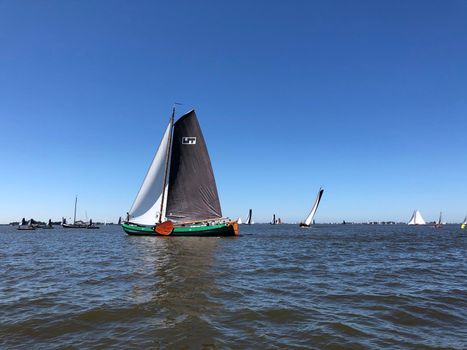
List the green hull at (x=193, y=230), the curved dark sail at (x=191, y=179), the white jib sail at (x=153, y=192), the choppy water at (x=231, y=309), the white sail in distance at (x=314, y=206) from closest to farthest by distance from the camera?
1. the choppy water at (x=231, y=309)
2. the green hull at (x=193, y=230)
3. the curved dark sail at (x=191, y=179)
4. the white jib sail at (x=153, y=192)
5. the white sail in distance at (x=314, y=206)

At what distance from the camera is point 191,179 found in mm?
53000

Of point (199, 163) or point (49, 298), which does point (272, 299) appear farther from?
point (199, 163)

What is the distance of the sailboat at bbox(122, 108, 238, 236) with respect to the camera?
52938 mm

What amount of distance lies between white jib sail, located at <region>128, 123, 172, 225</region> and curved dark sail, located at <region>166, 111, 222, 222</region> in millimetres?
1926

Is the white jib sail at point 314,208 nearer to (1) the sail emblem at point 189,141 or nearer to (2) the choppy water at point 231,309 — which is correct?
(1) the sail emblem at point 189,141

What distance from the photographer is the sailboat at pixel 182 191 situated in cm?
5294

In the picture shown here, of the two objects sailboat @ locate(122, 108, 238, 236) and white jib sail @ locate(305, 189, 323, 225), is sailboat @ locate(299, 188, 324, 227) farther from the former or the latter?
sailboat @ locate(122, 108, 238, 236)

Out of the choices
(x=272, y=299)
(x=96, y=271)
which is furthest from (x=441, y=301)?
(x=96, y=271)

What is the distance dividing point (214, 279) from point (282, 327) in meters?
7.46

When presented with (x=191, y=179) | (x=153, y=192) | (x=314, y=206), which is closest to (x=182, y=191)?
(x=191, y=179)

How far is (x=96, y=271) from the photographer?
1911 centimetres

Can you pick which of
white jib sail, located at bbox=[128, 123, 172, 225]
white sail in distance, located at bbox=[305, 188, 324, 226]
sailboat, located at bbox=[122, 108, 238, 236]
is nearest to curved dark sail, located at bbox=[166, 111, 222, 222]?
sailboat, located at bbox=[122, 108, 238, 236]

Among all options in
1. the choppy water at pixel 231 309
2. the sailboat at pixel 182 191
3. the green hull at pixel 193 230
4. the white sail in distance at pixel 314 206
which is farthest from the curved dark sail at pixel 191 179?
the white sail in distance at pixel 314 206

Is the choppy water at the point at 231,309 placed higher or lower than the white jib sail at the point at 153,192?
lower
